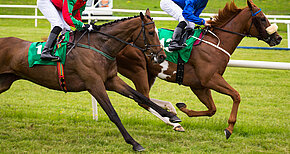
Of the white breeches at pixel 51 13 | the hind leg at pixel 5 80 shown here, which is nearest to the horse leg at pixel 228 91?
the white breeches at pixel 51 13

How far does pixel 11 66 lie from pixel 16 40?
376mm

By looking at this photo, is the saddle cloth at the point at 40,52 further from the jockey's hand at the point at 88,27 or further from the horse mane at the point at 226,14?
the horse mane at the point at 226,14

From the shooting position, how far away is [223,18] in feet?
17.4

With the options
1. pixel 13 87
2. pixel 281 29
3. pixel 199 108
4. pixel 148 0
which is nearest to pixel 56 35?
pixel 199 108

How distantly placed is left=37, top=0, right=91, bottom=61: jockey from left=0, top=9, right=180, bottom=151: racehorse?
171 millimetres

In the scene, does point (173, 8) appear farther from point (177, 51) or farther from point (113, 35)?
point (113, 35)

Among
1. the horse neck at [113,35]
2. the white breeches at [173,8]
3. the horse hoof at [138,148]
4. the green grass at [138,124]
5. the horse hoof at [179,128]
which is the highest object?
the white breeches at [173,8]

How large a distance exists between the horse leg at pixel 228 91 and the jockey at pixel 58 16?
66.8 inches

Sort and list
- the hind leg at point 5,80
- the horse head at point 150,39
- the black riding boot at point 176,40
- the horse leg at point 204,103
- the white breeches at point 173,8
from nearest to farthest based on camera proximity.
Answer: the horse head at point 150,39 < the hind leg at point 5,80 < the black riding boot at point 176,40 < the horse leg at point 204,103 < the white breeches at point 173,8

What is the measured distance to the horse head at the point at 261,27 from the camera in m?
5.02

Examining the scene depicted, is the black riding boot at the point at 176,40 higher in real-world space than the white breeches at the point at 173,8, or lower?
lower

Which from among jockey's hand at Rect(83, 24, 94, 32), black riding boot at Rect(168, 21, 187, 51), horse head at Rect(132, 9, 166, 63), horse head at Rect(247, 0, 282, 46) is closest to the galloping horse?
horse head at Rect(247, 0, 282, 46)

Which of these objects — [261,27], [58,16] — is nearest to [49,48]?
[58,16]

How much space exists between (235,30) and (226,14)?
0.90 feet
